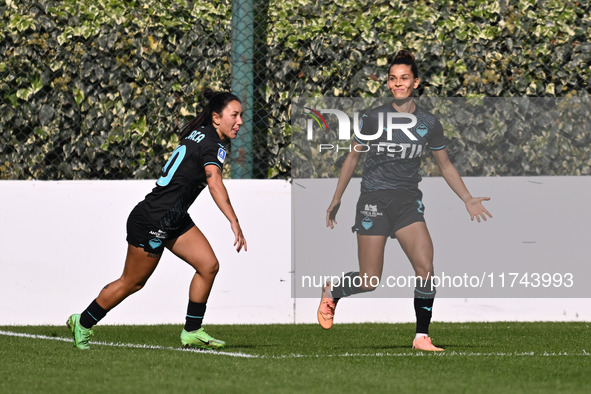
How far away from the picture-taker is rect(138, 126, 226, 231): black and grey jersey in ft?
27.0

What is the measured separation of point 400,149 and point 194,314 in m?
1.96

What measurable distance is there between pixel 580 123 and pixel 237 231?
14.3ft

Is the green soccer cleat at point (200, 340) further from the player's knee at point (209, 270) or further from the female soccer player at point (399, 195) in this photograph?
the female soccer player at point (399, 195)

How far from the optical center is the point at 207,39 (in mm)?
11109

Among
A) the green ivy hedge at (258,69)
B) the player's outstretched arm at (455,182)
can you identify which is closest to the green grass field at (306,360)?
the player's outstretched arm at (455,182)

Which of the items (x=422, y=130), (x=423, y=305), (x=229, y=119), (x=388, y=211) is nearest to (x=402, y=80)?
(x=422, y=130)

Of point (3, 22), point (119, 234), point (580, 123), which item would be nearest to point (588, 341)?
point (580, 123)

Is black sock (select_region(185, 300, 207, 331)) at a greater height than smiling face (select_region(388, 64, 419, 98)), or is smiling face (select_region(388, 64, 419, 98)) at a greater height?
smiling face (select_region(388, 64, 419, 98))

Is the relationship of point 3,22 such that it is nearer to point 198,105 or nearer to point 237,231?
point 198,105

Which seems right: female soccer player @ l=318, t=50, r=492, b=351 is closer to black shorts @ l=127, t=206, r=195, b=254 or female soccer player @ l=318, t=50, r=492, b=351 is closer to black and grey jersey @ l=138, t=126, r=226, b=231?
black and grey jersey @ l=138, t=126, r=226, b=231

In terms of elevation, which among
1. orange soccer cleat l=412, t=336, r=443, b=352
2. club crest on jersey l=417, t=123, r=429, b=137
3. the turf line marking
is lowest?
the turf line marking

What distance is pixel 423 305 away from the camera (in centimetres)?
849

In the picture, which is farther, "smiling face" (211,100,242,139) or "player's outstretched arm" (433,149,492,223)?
"player's outstretched arm" (433,149,492,223)

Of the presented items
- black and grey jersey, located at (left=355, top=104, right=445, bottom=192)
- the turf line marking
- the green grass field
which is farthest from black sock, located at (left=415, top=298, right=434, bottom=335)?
the turf line marking
